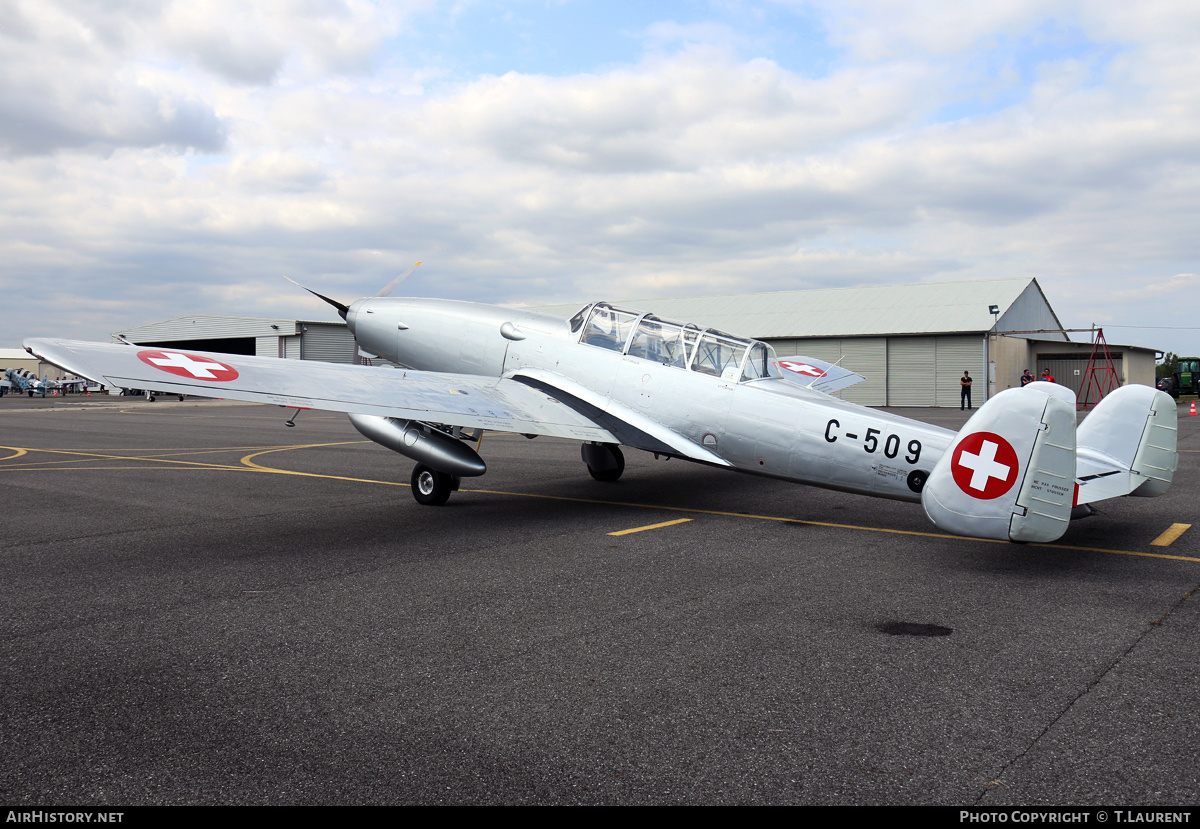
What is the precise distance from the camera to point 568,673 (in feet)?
14.2

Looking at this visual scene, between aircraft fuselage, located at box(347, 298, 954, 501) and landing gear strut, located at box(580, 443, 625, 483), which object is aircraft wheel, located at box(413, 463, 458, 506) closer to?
aircraft fuselage, located at box(347, 298, 954, 501)

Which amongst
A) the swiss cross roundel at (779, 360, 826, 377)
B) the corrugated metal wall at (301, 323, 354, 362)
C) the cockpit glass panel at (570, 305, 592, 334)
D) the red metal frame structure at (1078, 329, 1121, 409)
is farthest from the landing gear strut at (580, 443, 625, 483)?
the corrugated metal wall at (301, 323, 354, 362)

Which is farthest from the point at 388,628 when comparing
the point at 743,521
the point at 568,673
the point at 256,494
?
the point at 256,494

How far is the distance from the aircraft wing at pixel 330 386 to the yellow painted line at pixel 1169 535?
5851 millimetres

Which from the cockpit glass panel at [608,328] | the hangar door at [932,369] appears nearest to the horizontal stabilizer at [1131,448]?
the cockpit glass panel at [608,328]

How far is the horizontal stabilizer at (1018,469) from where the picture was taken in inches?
244

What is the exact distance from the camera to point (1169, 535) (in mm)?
8117

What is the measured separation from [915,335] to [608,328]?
33.7 meters

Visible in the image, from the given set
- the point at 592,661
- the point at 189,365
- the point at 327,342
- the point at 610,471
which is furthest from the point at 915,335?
the point at 592,661

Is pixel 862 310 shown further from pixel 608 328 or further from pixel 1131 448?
pixel 1131 448

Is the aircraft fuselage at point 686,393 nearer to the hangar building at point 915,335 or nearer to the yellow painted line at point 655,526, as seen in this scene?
the yellow painted line at point 655,526

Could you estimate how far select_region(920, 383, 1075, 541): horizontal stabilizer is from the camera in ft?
20.3

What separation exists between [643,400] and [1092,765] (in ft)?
23.1
